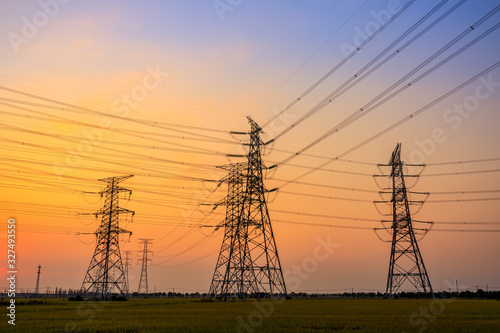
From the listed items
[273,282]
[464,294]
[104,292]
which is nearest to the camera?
[273,282]

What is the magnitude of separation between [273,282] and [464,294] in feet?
208

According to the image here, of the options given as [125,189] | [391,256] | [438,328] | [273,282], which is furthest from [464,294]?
[438,328]

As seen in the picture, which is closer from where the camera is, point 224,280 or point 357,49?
point 357,49

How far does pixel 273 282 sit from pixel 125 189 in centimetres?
2837

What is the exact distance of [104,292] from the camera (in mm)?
65938

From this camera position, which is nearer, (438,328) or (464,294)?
(438,328)

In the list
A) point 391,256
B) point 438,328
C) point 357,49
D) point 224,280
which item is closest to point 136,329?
point 438,328

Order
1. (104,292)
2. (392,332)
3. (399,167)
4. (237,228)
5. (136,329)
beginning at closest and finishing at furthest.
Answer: (392,332) < (136,329) < (237,228) < (104,292) < (399,167)

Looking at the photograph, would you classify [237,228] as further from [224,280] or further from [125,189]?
[125,189]

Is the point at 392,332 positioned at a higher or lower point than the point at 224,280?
lower

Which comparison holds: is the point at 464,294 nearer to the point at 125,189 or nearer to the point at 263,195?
the point at 263,195

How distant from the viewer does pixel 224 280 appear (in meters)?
57.9

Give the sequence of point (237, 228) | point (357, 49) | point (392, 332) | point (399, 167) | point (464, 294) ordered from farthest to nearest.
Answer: point (464, 294) < point (399, 167) < point (237, 228) < point (357, 49) < point (392, 332)

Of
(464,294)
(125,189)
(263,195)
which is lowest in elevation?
(464,294)
